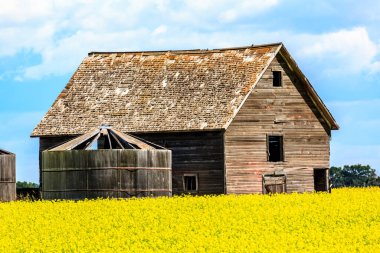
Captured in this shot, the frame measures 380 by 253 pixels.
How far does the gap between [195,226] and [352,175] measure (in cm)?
9839

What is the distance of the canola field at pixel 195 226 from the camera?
22438 mm

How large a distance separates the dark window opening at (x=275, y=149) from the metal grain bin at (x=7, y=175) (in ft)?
42.2

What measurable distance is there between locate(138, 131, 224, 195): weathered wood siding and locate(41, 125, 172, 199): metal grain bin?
2.55m

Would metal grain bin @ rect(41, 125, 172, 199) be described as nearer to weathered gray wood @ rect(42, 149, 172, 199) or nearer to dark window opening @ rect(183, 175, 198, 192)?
weathered gray wood @ rect(42, 149, 172, 199)

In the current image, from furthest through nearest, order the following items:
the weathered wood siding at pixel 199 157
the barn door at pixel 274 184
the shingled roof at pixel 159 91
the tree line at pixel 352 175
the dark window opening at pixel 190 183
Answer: the tree line at pixel 352 175
the barn door at pixel 274 184
the shingled roof at pixel 159 91
the dark window opening at pixel 190 183
the weathered wood siding at pixel 199 157

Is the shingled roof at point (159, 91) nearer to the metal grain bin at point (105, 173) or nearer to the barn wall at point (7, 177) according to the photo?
the barn wall at point (7, 177)

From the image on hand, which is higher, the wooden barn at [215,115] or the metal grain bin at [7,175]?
the wooden barn at [215,115]

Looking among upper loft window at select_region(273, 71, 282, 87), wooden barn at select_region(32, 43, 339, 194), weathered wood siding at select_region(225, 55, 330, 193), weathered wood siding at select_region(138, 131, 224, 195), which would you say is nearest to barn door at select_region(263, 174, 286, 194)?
wooden barn at select_region(32, 43, 339, 194)

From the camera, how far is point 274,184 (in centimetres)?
4872

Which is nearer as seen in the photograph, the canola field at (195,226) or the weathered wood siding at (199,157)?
the canola field at (195,226)

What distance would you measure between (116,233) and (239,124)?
2202cm

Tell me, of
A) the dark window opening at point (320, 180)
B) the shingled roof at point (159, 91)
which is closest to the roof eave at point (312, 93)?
the shingled roof at point (159, 91)

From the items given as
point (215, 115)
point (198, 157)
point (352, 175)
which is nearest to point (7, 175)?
point (198, 157)

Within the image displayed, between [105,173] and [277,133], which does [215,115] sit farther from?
[105,173]
